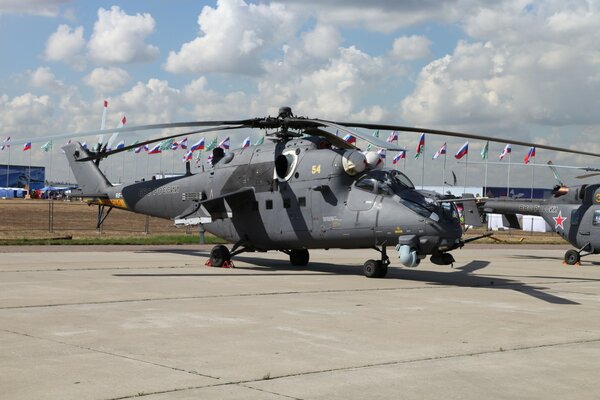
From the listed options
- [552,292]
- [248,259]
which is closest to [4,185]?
[248,259]

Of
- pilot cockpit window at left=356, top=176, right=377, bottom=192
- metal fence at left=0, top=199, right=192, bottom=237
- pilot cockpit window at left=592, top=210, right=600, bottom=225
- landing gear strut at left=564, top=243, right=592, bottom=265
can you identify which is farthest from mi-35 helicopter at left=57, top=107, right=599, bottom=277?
metal fence at left=0, top=199, right=192, bottom=237

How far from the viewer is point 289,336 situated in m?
10.0

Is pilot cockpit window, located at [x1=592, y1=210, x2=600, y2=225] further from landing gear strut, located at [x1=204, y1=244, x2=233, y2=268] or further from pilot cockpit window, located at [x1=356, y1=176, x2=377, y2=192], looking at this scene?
landing gear strut, located at [x1=204, y1=244, x2=233, y2=268]

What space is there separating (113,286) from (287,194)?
5.94 metres

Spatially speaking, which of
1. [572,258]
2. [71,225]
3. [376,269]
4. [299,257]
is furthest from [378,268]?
Result: [71,225]

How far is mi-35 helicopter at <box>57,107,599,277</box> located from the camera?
58.1ft

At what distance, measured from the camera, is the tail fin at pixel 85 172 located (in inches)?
1037

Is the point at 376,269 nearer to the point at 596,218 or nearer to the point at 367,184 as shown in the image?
the point at 367,184

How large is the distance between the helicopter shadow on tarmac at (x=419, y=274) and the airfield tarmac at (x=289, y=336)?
6.0 inches

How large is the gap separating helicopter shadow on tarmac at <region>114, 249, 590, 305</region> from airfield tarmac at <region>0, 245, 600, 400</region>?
0.15m

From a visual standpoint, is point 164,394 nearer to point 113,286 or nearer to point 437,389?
point 437,389

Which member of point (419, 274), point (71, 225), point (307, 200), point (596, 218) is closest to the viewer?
point (307, 200)

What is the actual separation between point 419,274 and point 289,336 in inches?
Answer: 446

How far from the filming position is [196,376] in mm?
7457
